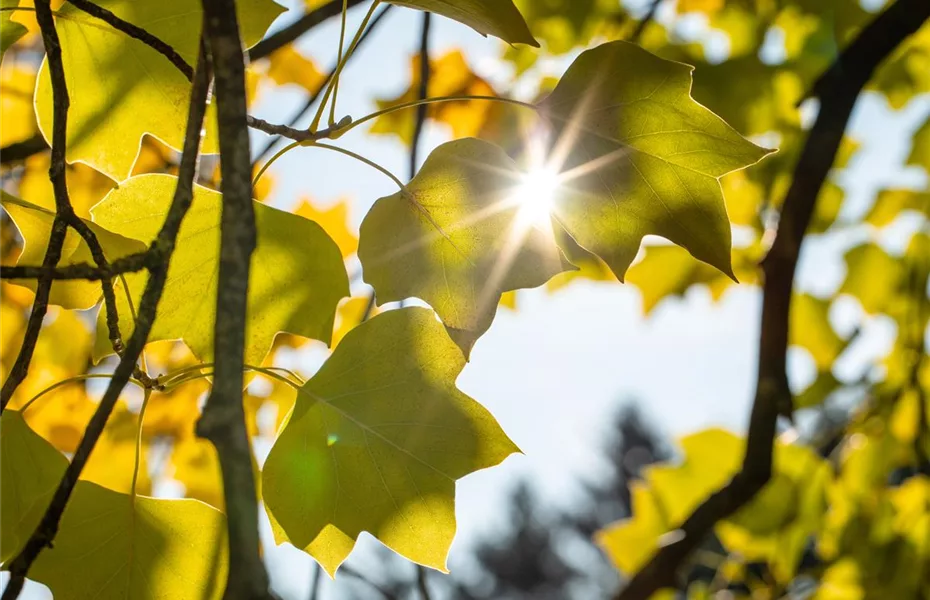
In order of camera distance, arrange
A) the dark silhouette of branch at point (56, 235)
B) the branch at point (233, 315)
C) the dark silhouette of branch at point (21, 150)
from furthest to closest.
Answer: the dark silhouette of branch at point (21, 150)
the dark silhouette of branch at point (56, 235)
the branch at point (233, 315)

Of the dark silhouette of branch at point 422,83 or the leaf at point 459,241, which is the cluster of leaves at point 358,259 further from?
the dark silhouette of branch at point 422,83

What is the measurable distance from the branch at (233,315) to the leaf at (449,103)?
5.45ft

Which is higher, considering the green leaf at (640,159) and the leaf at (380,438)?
the green leaf at (640,159)

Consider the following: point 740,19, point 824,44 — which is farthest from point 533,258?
point 740,19

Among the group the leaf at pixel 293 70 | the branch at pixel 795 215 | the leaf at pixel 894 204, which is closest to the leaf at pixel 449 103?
the leaf at pixel 293 70

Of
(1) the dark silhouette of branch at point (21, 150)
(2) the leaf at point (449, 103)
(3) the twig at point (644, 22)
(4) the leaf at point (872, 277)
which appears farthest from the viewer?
(4) the leaf at point (872, 277)

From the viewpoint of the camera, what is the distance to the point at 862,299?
7.47 ft

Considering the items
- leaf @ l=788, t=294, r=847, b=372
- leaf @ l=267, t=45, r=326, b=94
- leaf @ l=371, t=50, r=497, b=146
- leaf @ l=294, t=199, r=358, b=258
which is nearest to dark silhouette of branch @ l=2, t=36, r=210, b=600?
leaf @ l=294, t=199, r=358, b=258

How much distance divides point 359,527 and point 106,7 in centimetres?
50

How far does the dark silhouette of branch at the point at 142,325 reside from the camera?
0.42 m

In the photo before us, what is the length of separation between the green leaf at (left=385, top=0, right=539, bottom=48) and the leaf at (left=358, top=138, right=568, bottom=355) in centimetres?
9

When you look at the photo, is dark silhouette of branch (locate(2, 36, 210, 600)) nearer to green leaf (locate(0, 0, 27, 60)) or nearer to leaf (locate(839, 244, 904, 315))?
green leaf (locate(0, 0, 27, 60))

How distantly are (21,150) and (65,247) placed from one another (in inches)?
24.9

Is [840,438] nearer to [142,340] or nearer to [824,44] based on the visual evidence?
[824,44]
